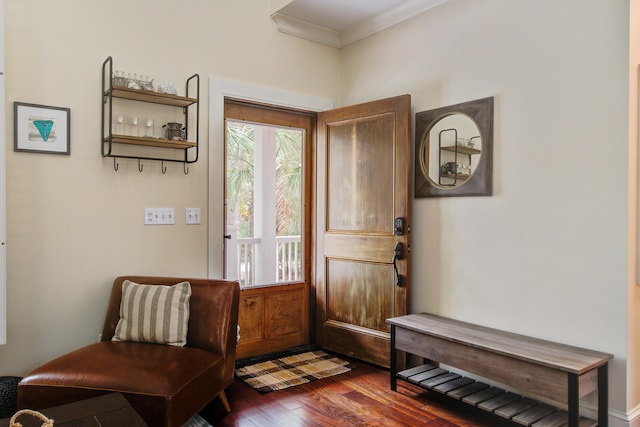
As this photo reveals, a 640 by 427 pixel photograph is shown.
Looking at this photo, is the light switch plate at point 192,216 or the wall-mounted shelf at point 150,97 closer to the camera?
the wall-mounted shelf at point 150,97

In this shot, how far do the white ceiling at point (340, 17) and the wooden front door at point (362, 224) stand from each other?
653mm

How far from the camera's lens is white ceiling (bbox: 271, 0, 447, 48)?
10.6 ft

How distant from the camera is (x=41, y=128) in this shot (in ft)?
8.43

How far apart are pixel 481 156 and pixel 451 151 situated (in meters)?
0.24

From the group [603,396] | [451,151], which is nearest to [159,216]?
[451,151]

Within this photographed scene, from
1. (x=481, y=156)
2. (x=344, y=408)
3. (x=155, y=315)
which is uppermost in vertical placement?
(x=481, y=156)

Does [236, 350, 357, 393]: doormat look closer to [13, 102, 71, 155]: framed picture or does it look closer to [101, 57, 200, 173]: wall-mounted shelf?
[101, 57, 200, 173]: wall-mounted shelf

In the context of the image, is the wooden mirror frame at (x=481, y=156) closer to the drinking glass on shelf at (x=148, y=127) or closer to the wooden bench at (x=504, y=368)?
the wooden bench at (x=504, y=368)

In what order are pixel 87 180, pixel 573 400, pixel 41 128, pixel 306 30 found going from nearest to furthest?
1. pixel 573 400
2. pixel 41 128
3. pixel 87 180
4. pixel 306 30

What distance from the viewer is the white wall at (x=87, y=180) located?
8.29 feet

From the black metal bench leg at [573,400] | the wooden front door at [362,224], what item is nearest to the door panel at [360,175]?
the wooden front door at [362,224]

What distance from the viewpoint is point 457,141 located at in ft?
9.69

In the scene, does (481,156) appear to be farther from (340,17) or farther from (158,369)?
(158,369)

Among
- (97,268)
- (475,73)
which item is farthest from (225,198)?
(475,73)
